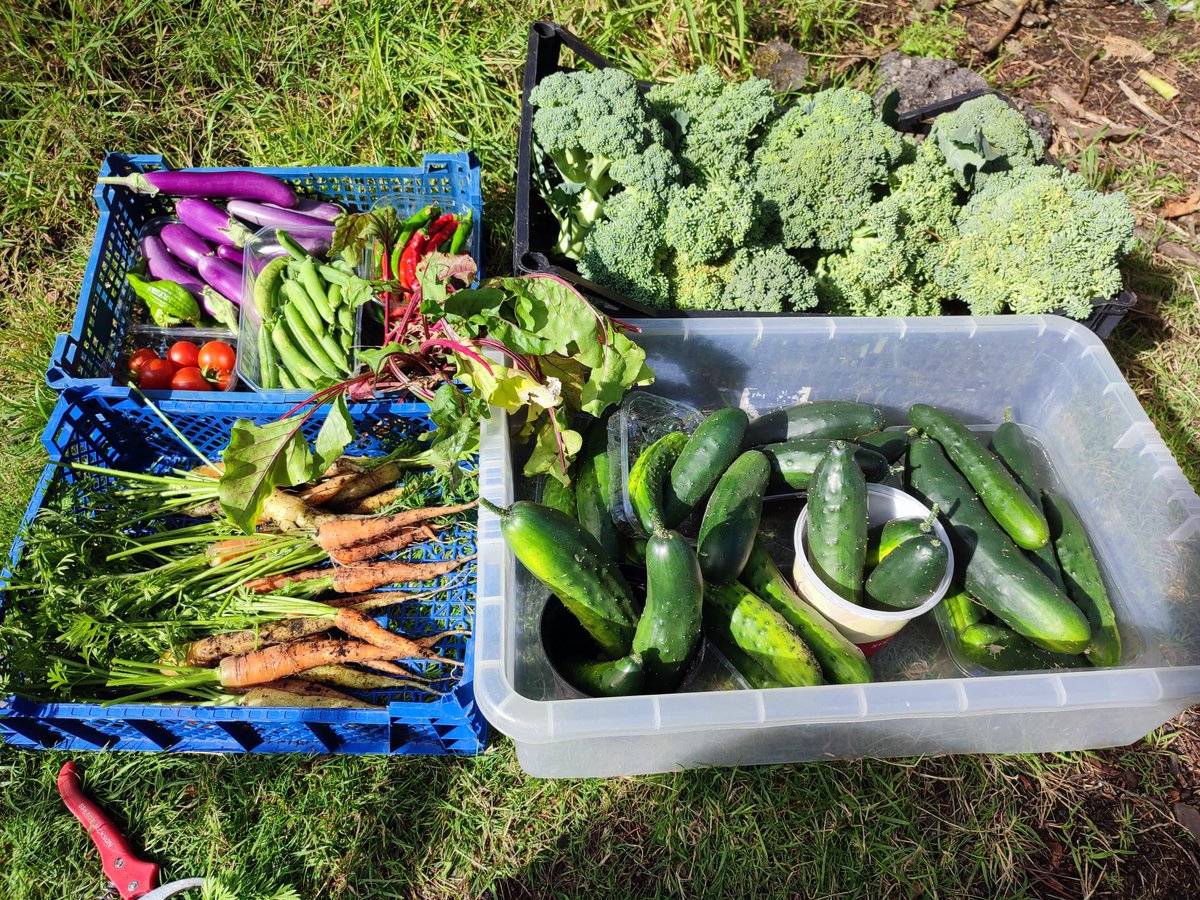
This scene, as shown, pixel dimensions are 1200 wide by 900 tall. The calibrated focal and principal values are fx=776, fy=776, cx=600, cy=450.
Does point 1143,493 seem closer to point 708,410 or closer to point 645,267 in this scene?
point 708,410

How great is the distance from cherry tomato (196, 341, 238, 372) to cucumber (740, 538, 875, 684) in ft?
5.52

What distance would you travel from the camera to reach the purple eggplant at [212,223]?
98.4 inches

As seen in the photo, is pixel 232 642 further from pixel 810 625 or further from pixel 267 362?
pixel 810 625

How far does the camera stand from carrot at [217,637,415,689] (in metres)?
1.87

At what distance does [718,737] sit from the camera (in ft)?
5.57

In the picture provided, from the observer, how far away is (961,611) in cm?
188

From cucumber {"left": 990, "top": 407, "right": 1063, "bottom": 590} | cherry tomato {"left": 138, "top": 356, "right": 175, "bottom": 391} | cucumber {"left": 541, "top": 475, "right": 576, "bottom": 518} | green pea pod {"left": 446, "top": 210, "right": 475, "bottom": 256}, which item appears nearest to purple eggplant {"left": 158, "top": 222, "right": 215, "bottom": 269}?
cherry tomato {"left": 138, "top": 356, "right": 175, "bottom": 391}

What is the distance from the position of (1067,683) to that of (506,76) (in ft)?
9.10

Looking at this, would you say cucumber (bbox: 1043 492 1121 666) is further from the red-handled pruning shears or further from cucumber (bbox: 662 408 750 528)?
the red-handled pruning shears

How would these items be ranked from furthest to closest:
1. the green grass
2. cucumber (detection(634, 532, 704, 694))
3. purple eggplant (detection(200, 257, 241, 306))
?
1. purple eggplant (detection(200, 257, 241, 306))
2. the green grass
3. cucumber (detection(634, 532, 704, 694))

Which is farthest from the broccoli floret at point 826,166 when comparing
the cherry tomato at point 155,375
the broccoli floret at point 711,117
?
the cherry tomato at point 155,375

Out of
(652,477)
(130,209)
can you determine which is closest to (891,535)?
(652,477)

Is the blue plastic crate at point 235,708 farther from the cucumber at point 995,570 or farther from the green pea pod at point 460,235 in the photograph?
the cucumber at point 995,570

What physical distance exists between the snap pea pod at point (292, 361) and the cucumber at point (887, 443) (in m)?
1.54
